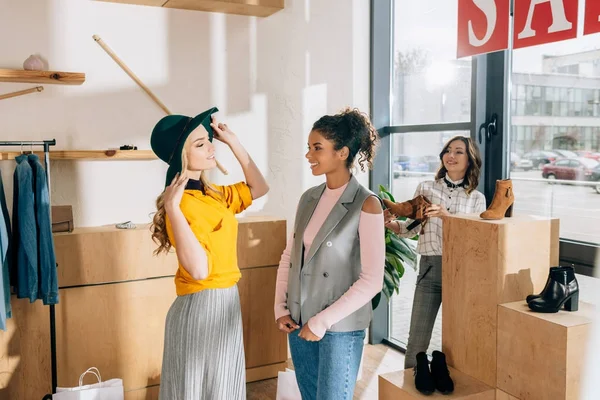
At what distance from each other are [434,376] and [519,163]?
143 centimetres

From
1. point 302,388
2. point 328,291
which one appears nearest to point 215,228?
point 328,291

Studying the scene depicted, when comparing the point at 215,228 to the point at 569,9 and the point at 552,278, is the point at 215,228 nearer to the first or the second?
the point at 552,278

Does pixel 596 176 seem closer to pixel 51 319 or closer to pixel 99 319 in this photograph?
pixel 99 319

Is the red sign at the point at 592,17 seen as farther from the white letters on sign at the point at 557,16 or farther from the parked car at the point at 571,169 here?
the parked car at the point at 571,169

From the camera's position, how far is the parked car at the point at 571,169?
9.06 feet

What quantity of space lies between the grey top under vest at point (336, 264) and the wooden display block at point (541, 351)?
1.72ft

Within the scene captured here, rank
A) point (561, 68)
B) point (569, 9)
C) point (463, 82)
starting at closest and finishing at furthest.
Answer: point (569, 9)
point (561, 68)
point (463, 82)

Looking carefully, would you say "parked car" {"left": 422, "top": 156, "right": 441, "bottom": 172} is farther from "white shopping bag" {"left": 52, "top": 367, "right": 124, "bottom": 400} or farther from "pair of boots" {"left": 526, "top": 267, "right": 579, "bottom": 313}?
"white shopping bag" {"left": 52, "top": 367, "right": 124, "bottom": 400}

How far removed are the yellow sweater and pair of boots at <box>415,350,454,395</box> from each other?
30.3 inches

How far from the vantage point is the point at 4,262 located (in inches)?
113

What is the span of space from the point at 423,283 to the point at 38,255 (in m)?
1.91

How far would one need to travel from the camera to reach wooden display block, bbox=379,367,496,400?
7.00 ft

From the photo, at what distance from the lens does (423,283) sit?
119 inches

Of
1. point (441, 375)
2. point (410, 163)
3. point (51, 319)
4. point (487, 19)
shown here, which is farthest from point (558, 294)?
point (51, 319)
